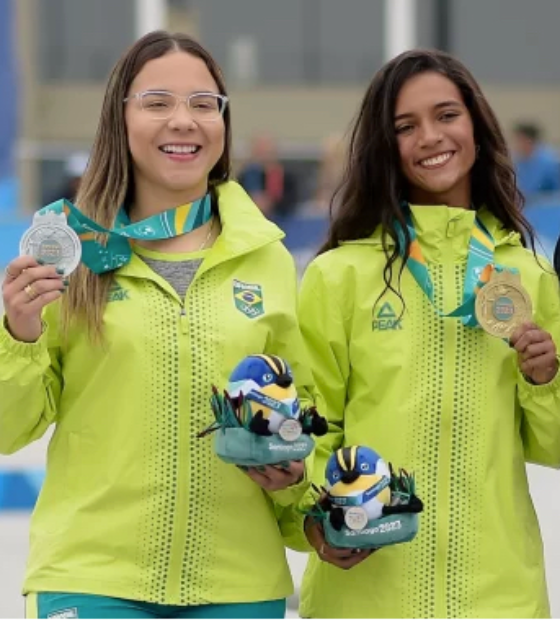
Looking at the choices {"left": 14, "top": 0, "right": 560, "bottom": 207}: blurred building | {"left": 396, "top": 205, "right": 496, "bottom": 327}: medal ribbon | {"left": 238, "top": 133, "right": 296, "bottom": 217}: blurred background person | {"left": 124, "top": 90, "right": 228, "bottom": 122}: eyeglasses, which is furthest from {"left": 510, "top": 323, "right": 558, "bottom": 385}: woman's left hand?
{"left": 14, "top": 0, "right": 560, "bottom": 207}: blurred building

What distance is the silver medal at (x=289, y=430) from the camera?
3.48 m

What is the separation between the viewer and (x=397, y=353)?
3918 millimetres

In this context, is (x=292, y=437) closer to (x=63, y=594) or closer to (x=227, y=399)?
(x=227, y=399)

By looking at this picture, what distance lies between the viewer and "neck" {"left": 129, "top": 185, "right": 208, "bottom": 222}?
3.85m

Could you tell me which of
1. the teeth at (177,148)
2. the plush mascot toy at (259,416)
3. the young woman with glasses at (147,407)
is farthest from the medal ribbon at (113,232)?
the plush mascot toy at (259,416)

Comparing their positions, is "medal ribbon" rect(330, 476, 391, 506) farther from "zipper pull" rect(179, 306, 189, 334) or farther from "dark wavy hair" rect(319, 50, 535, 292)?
"dark wavy hair" rect(319, 50, 535, 292)

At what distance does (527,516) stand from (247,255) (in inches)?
35.7

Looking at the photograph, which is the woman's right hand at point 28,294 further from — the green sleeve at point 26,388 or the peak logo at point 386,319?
the peak logo at point 386,319

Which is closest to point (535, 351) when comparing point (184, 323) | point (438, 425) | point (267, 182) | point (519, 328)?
point (519, 328)

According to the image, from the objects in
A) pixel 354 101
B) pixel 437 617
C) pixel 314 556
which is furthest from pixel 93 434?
pixel 354 101

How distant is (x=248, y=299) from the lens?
376 cm

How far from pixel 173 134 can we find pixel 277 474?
826 mm

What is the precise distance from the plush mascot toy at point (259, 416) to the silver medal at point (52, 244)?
442mm

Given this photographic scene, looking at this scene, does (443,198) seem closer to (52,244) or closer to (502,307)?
(502,307)
